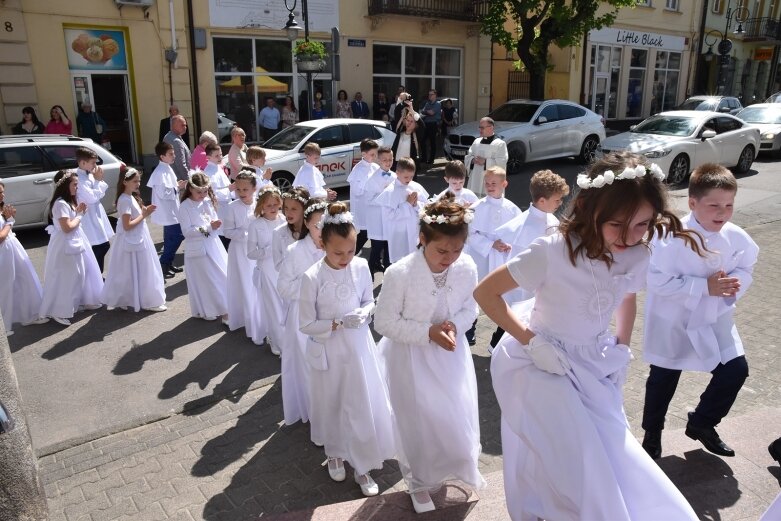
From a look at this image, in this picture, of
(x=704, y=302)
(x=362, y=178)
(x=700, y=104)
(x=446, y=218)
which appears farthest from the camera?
(x=700, y=104)

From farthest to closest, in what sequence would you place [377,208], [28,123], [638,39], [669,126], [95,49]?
[638,39] → [669,126] → [95,49] → [28,123] → [377,208]

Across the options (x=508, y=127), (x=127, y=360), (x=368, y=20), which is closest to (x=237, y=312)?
(x=127, y=360)

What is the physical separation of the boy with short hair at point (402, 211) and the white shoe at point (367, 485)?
376 cm

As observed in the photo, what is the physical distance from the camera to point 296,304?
4434mm

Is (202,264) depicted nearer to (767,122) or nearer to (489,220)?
(489,220)

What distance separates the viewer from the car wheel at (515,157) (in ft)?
52.4

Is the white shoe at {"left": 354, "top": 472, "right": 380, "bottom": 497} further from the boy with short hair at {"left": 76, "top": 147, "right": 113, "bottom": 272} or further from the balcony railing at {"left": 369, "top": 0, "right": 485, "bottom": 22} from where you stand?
the balcony railing at {"left": 369, "top": 0, "right": 485, "bottom": 22}

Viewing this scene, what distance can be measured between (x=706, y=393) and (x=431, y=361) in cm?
181

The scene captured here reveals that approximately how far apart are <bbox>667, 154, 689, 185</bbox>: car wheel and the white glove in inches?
532

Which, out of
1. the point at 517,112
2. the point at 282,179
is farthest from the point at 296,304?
the point at 517,112

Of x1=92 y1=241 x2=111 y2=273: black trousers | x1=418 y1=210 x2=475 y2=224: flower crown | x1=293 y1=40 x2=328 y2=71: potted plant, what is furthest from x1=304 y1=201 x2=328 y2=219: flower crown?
x1=293 y1=40 x2=328 y2=71: potted plant

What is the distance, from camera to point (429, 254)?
338 cm

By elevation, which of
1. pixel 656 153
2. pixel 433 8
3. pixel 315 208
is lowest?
pixel 656 153

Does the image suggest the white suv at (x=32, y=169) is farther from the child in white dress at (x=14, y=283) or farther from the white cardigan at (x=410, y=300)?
the white cardigan at (x=410, y=300)
